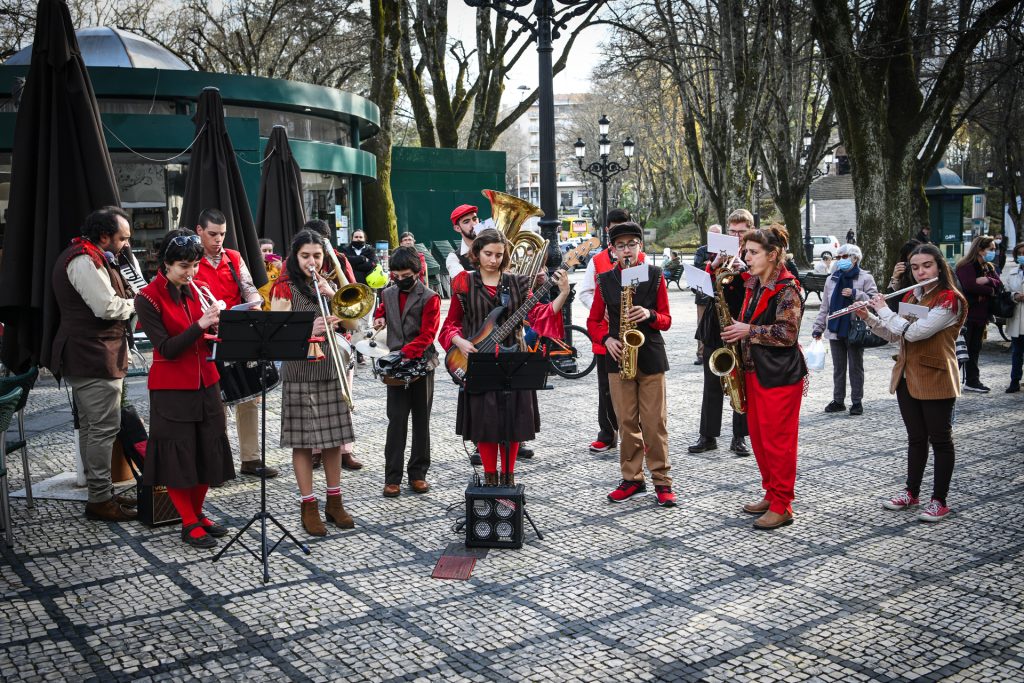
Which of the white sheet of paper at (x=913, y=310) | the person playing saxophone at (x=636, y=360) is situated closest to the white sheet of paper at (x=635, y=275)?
the person playing saxophone at (x=636, y=360)

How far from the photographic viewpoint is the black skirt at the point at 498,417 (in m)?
6.05

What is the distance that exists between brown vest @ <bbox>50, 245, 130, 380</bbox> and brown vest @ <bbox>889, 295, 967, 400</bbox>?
543 cm

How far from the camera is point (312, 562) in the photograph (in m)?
5.55

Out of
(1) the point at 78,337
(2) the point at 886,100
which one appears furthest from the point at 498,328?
(2) the point at 886,100

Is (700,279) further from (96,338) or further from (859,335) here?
(96,338)

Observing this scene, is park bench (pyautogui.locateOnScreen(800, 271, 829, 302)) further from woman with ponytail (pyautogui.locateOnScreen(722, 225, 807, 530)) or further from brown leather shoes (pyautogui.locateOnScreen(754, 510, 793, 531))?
brown leather shoes (pyautogui.locateOnScreen(754, 510, 793, 531))

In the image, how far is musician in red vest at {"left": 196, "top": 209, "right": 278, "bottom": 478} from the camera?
284 inches

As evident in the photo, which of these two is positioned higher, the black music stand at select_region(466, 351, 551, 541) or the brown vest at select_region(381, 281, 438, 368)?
the brown vest at select_region(381, 281, 438, 368)

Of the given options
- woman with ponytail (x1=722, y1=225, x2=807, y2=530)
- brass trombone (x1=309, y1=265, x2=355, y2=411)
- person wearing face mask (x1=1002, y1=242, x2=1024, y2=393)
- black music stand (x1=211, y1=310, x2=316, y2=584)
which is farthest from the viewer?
person wearing face mask (x1=1002, y1=242, x2=1024, y2=393)

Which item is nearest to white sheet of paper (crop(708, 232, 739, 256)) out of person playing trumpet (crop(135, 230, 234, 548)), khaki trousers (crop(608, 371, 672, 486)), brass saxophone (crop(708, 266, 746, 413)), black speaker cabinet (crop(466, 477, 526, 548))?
brass saxophone (crop(708, 266, 746, 413))

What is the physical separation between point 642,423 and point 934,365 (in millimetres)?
2027

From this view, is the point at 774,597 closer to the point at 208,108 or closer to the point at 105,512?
the point at 105,512

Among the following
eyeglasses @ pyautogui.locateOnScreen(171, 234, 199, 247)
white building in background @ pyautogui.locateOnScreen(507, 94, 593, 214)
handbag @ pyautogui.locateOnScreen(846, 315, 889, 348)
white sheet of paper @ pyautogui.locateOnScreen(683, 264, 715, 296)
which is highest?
white building in background @ pyautogui.locateOnScreen(507, 94, 593, 214)

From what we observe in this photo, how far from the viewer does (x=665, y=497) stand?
21.5 ft
